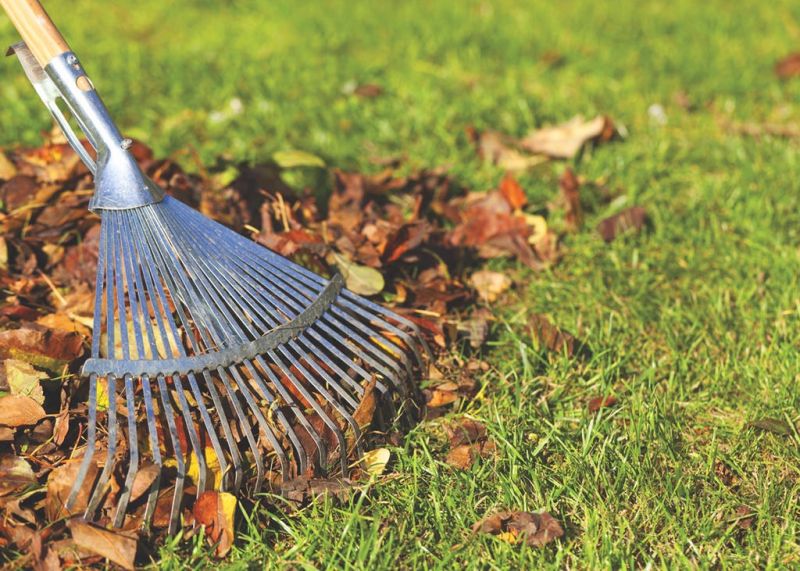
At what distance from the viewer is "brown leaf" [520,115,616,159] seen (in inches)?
132

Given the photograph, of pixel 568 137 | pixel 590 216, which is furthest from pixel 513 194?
pixel 568 137

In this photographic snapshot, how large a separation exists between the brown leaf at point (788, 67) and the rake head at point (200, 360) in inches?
105

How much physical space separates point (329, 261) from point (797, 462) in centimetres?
127

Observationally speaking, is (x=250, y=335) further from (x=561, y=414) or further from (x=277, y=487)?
(x=561, y=414)

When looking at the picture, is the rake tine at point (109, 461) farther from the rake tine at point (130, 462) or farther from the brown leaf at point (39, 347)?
the brown leaf at point (39, 347)

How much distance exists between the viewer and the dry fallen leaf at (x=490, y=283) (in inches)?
106

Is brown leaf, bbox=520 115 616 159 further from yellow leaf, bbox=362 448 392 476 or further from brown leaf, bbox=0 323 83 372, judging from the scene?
brown leaf, bbox=0 323 83 372

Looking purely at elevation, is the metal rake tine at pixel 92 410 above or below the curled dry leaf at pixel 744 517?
above

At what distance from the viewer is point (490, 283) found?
2.71m

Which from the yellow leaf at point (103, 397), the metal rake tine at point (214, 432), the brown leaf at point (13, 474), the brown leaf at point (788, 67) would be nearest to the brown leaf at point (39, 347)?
the yellow leaf at point (103, 397)

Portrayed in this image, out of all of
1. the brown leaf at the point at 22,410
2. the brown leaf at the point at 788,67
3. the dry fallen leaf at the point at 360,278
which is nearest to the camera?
the brown leaf at the point at 22,410

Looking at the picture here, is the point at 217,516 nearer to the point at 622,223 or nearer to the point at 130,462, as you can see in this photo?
the point at 130,462

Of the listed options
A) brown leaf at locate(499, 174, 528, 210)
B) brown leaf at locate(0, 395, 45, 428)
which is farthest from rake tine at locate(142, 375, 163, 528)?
brown leaf at locate(499, 174, 528, 210)

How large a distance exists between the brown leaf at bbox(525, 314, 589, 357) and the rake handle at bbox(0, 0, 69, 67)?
54.7 inches
